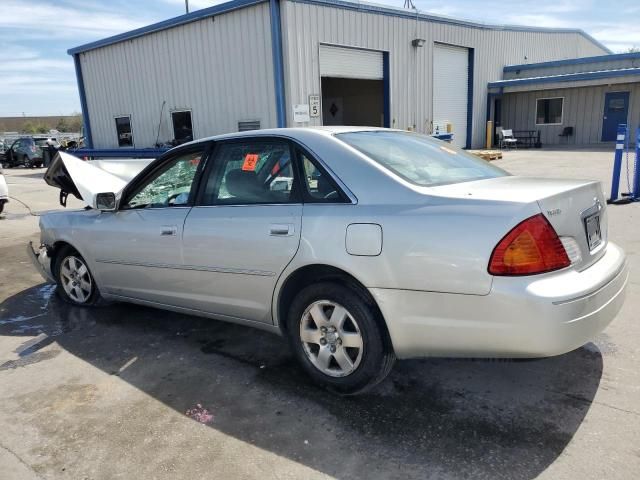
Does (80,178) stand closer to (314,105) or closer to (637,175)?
(637,175)

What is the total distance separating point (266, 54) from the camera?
46.8ft

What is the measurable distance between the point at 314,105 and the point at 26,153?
20.6 meters

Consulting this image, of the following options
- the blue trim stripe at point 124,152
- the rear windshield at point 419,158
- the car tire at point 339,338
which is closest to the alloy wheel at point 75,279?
the car tire at point 339,338

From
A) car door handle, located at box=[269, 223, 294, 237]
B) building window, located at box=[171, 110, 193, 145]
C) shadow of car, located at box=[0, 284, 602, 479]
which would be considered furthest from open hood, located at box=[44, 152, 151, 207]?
building window, located at box=[171, 110, 193, 145]

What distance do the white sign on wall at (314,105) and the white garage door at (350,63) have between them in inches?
37.1

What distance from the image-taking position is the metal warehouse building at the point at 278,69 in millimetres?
14328

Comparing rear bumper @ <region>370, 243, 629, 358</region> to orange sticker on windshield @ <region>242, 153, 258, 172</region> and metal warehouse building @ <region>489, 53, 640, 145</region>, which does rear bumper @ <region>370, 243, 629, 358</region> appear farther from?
metal warehouse building @ <region>489, 53, 640, 145</region>

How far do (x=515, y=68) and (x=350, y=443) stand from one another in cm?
2599

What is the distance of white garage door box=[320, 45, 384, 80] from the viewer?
1509 centimetres

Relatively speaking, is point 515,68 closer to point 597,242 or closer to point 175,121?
point 175,121

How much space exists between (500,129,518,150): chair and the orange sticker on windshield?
21902 mm

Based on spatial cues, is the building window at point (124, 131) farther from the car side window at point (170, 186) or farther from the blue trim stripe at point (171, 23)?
the car side window at point (170, 186)

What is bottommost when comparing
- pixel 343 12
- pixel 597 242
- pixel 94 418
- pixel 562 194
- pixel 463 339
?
pixel 94 418

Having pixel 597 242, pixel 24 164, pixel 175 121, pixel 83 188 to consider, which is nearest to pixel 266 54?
pixel 175 121
